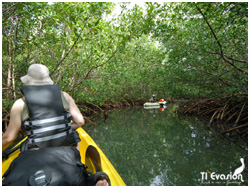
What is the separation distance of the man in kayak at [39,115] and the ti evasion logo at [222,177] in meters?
1.70

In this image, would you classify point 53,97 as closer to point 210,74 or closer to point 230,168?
point 230,168

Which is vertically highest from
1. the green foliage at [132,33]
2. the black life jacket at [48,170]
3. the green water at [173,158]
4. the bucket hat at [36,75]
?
the green foliage at [132,33]

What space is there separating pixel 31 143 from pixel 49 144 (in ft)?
0.46

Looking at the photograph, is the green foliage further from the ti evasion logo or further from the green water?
the ti evasion logo

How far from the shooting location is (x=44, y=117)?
132 centimetres

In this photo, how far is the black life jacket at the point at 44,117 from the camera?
130cm

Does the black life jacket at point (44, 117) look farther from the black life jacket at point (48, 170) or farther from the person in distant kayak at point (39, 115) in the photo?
the black life jacket at point (48, 170)

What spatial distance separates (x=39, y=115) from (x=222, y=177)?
2.43m

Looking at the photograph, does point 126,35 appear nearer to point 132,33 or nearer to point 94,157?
point 132,33

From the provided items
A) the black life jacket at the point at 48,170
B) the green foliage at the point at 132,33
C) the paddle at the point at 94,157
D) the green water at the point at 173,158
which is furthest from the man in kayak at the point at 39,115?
the green foliage at the point at 132,33

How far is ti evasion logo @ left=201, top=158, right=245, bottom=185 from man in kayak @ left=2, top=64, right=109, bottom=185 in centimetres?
170

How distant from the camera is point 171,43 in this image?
4816mm

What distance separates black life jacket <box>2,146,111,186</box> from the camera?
970 millimetres

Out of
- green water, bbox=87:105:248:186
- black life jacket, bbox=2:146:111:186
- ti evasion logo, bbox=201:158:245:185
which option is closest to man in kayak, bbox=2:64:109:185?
black life jacket, bbox=2:146:111:186
